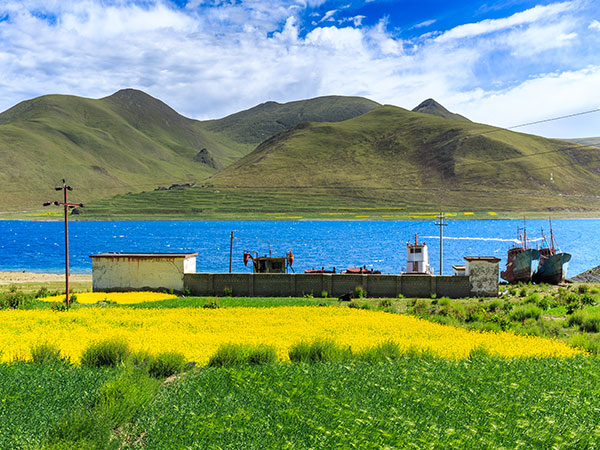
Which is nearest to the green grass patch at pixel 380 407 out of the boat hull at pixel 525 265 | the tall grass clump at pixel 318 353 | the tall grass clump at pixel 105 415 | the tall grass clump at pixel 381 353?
the tall grass clump at pixel 105 415

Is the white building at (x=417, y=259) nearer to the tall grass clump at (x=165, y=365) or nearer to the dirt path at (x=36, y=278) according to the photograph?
the dirt path at (x=36, y=278)

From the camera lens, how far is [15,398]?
362 inches

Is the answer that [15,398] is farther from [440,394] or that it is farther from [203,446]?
[440,394]

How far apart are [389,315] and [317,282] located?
35.5ft

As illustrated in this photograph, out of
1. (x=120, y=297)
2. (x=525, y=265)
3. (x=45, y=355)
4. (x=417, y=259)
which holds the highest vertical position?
(x=45, y=355)

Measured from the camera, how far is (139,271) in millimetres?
38906

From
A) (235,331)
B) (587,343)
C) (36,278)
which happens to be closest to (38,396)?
(235,331)

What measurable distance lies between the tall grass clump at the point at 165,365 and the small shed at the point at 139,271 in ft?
83.2

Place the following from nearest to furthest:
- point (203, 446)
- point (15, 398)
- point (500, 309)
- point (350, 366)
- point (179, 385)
Result: point (203, 446) → point (15, 398) → point (179, 385) → point (350, 366) → point (500, 309)

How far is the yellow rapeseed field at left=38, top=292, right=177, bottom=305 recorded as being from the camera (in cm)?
3281

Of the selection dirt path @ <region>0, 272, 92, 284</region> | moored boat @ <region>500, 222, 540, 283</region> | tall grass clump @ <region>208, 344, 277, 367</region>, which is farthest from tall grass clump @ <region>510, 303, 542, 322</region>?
dirt path @ <region>0, 272, 92, 284</region>

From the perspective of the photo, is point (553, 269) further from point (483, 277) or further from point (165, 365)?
point (165, 365)

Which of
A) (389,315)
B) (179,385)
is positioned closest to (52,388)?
(179,385)

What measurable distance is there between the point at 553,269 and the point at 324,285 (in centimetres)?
2932
